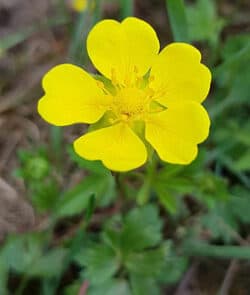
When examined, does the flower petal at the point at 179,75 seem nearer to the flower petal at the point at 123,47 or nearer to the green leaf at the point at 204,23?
the flower petal at the point at 123,47

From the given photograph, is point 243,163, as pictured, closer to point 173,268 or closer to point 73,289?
point 173,268

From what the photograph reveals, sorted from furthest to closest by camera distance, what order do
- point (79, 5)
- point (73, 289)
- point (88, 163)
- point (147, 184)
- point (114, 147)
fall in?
point (79, 5) < point (73, 289) < point (147, 184) < point (88, 163) < point (114, 147)

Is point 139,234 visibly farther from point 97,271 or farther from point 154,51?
point 154,51

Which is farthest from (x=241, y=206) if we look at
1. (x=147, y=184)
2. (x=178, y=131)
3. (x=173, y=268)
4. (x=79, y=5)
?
(x=79, y=5)

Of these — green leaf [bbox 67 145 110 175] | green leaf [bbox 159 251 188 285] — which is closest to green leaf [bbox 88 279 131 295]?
green leaf [bbox 159 251 188 285]

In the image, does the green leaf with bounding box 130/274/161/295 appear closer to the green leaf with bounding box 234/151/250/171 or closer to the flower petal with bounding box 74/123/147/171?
the green leaf with bounding box 234/151/250/171

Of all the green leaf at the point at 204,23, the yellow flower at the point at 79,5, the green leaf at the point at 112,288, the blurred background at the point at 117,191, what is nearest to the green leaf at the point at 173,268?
the blurred background at the point at 117,191
